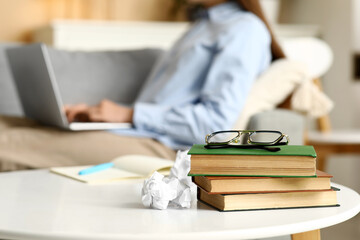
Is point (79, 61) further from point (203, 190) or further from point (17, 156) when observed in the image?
point (203, 190)

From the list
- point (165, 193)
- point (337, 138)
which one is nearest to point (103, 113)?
point (165, 193)

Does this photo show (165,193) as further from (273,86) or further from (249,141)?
(273,86)

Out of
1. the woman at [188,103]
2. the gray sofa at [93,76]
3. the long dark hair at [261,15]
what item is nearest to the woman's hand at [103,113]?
the woman at [188,103]

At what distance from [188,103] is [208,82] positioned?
0.37 feet

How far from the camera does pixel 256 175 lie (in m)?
0.77

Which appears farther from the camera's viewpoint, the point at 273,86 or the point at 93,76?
the point at 93,76

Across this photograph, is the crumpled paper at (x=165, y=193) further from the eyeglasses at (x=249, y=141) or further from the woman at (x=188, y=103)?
the woman at (x=188, y=103)

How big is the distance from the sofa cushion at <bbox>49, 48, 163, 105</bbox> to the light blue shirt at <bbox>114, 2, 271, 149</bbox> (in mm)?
277

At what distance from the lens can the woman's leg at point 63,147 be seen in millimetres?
1603

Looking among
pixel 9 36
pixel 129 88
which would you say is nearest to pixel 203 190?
pixel 129 88

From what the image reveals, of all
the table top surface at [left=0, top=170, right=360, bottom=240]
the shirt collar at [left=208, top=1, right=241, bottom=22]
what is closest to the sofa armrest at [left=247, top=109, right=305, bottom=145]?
the shirt collar at [left=208, top=1, right=241, bottom=22]

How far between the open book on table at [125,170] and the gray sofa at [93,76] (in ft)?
3.48

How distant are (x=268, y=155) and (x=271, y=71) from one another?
3.66 feet

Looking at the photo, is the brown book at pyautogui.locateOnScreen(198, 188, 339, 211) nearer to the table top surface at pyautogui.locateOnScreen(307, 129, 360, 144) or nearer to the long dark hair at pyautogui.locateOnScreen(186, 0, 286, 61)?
the long dark hair at pyautogui.locateOnScreen(186, 0, 286, 61)
